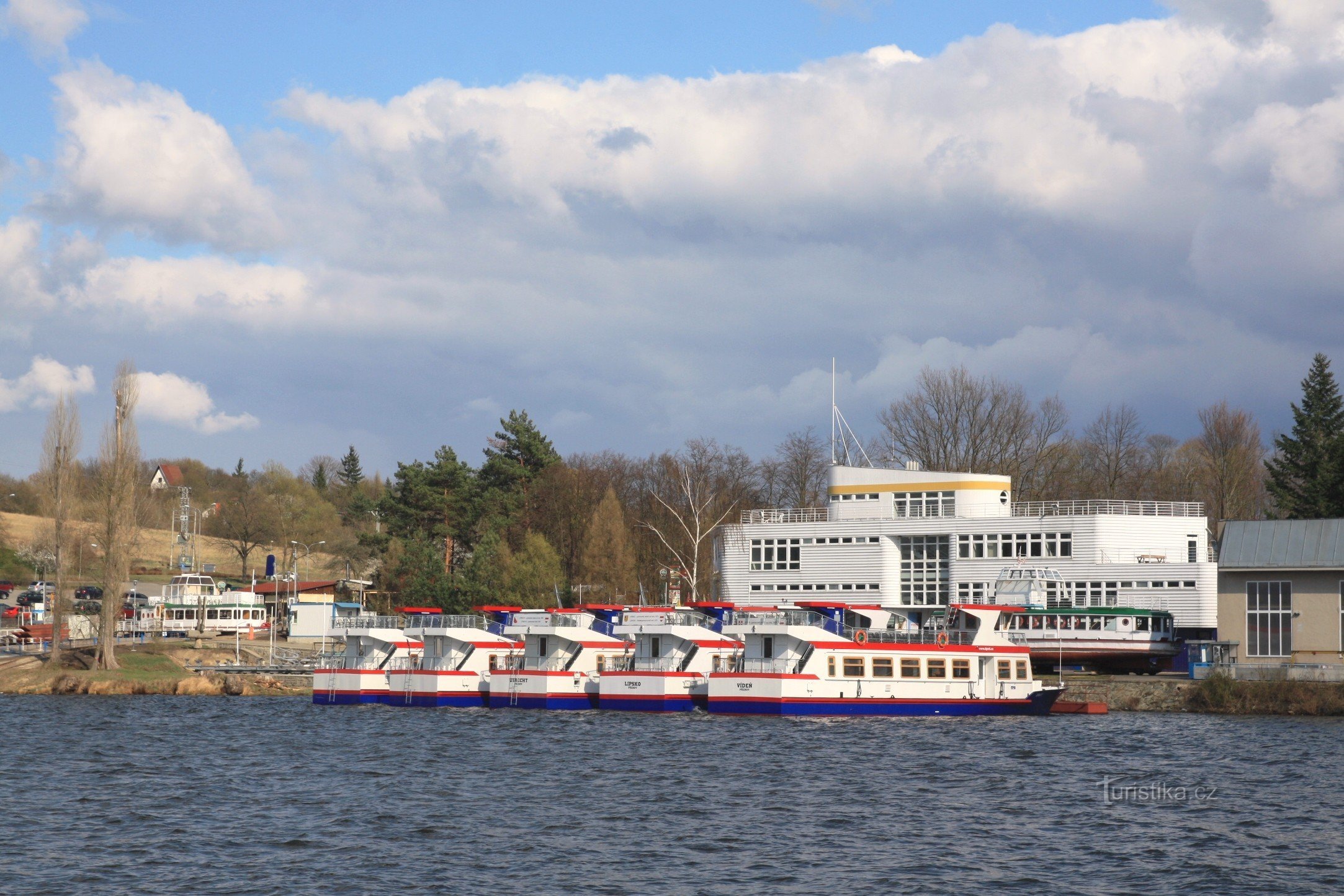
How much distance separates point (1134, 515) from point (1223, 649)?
15.7 meters

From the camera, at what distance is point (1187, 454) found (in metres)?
111

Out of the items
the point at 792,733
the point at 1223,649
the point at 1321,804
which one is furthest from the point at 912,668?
the point at 1321,804

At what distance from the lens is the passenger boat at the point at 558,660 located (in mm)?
63094

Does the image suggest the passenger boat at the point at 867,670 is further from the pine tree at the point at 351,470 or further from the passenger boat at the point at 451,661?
the pine tree at the point at 351,470

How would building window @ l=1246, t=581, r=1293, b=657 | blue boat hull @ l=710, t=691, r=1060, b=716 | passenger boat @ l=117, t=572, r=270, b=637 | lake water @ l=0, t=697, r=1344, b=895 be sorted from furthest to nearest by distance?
1. passenger boat @ l=117, t=572, r=270, b=637
2. building window @ l=1246, t=581, r=1293, b=657
3. blue boat hull @ l=710, t=691, r=1060, b=716
4. lake water @ l=0, t=697, r=1344, b=895

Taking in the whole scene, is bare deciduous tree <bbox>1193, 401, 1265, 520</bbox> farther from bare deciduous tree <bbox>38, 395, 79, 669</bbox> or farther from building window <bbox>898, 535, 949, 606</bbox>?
bare deciduous tree <bbox>38, 395, 79, 669</bbox>

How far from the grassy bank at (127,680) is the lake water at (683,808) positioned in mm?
19046

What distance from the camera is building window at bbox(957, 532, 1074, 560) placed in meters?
74.4

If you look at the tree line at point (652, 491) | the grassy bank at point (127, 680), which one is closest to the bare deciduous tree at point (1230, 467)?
the tree line at point (652, 491)

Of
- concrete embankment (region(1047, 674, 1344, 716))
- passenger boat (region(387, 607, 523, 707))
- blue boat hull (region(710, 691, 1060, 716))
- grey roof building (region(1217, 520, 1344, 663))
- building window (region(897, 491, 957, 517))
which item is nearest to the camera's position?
concrete embankment (region(1047, 674, 1344, 716))

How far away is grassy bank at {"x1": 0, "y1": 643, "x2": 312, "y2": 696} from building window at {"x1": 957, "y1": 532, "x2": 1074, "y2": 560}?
3680 cm

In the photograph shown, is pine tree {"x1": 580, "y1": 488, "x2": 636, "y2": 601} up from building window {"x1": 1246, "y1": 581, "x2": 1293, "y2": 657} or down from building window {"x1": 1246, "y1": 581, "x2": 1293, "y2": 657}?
up

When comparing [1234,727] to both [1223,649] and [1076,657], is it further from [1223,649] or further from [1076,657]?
[1076,657]
